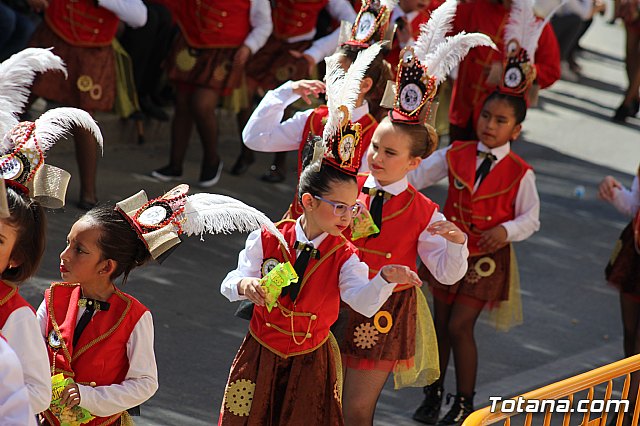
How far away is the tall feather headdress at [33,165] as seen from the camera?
3.62 metres

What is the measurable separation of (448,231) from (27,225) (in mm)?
1788

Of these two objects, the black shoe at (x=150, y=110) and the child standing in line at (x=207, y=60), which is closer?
the child standing in line at (x=207, y=60)

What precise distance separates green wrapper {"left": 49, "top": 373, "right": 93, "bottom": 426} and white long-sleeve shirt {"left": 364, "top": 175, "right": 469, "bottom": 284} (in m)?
1.72

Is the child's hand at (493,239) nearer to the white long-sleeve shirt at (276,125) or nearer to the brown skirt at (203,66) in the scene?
the white long-sleeve shirt at (276,125)

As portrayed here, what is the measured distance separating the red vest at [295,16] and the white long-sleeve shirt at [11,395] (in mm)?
6957

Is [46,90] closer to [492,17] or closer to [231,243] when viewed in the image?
[231,243]

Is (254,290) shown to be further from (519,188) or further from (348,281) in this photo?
(519,188)

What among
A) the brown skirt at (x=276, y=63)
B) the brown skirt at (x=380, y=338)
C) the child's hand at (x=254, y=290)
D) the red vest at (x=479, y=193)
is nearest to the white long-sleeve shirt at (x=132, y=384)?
the child's hand at (x=254, y=290)

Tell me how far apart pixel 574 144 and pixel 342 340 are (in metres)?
8.78

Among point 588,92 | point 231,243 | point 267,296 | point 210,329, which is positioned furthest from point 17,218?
point 588,92

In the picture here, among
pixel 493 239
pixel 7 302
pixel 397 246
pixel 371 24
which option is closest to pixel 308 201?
pixel 397 246

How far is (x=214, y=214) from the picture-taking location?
3.86 m

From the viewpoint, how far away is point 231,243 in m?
8.03

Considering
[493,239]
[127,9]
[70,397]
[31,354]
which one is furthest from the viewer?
[127,9]
